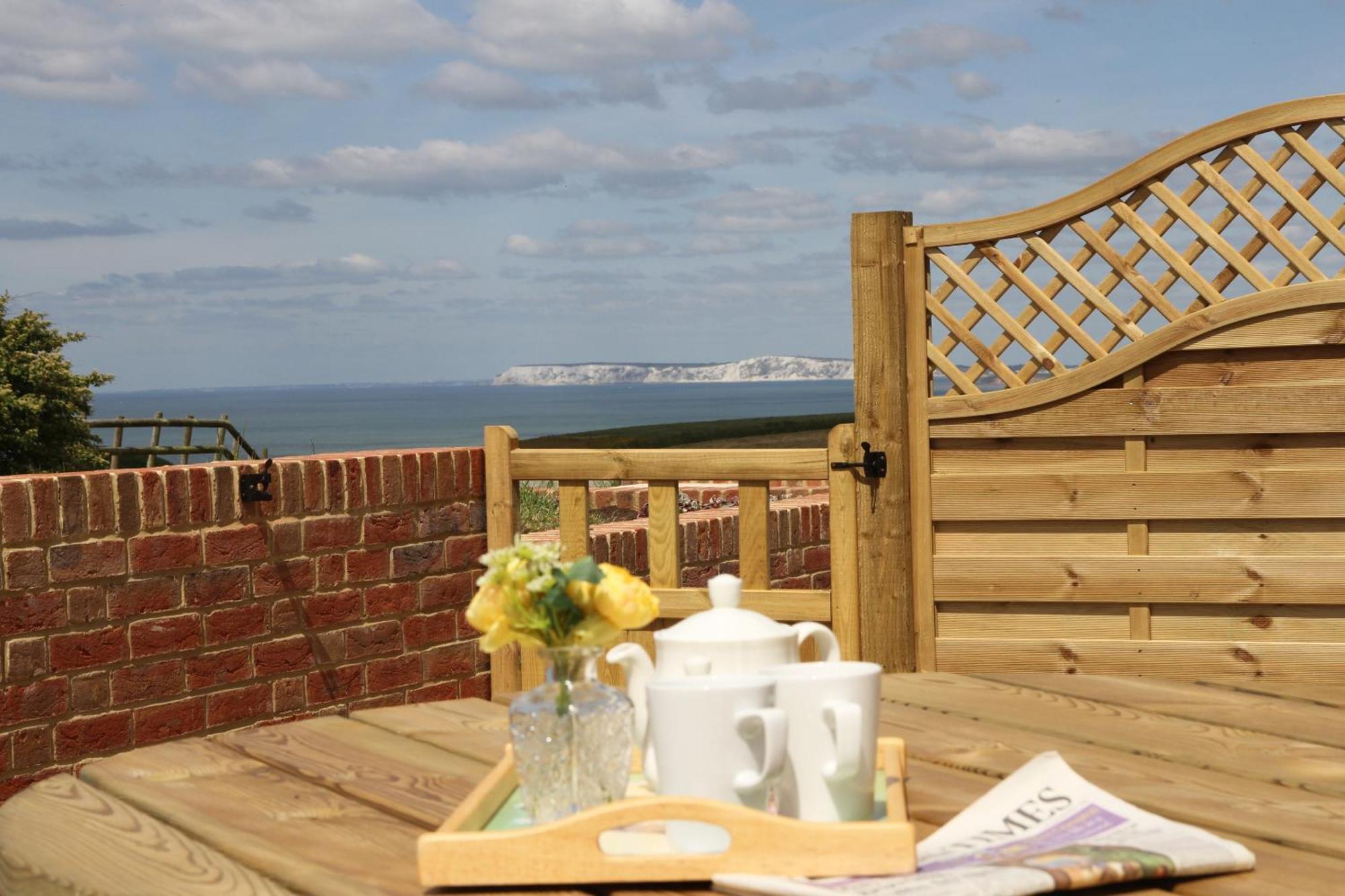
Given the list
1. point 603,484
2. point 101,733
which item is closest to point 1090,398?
point 101,733

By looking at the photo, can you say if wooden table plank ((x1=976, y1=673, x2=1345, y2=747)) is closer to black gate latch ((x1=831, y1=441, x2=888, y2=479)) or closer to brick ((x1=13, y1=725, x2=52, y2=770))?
black gate latch ((x1=831, y1=441, x2=888, y2=479))

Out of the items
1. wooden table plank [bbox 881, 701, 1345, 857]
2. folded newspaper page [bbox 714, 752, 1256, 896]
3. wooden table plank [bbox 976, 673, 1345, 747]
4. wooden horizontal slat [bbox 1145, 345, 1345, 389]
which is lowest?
wooden table plank [bbox 976, 673, 1345, 747]

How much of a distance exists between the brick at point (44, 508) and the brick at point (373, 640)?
86cm

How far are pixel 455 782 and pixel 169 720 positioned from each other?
2.09 m

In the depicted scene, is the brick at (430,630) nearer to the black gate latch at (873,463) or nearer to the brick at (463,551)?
the brick at (463,551)

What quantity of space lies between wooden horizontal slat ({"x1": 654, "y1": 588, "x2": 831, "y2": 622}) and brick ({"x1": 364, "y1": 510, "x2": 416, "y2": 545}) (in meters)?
0.71

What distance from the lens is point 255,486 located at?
3457 mm

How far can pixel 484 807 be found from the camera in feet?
4.21

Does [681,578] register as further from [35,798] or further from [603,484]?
[603,484]

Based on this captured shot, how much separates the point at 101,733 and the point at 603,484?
185 inches

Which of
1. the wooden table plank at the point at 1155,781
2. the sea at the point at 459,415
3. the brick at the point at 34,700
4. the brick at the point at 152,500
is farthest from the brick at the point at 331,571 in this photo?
the sea at the point at 459,415

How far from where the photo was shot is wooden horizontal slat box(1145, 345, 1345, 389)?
3.75 m

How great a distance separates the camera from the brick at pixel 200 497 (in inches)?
132

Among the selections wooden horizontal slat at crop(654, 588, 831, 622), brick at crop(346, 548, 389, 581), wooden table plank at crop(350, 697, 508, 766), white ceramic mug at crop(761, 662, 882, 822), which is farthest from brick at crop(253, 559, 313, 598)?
white ceramic mug at crop(761, 662, 882, 822)
